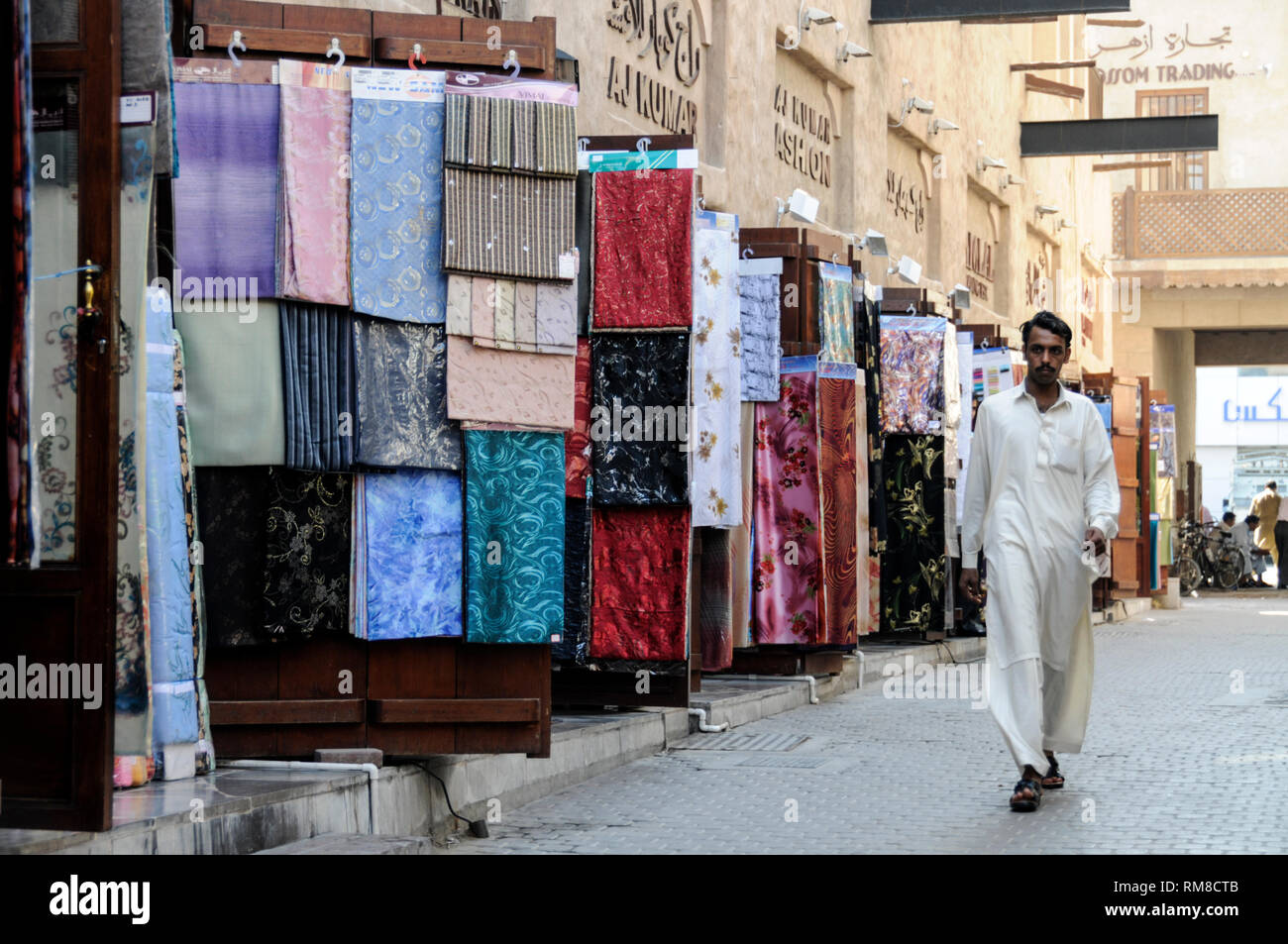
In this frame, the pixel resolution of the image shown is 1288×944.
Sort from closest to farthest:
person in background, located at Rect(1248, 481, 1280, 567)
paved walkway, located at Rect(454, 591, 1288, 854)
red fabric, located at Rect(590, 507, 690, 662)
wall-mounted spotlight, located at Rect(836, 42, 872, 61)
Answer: paved walkway, located at Rect(454, 591, 1288, 854), red fabric, located at Rect(590, 507, 690, 662), wall-mounted spotlight, located at Rect(836, 42, 872, 61), person in background, located at Rect(1248, 481, 1280, 567)

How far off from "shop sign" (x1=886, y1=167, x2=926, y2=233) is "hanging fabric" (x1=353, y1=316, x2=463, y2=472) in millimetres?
12805

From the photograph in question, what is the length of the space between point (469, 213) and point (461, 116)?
1.06 feet

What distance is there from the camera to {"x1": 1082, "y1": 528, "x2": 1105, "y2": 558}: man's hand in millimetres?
6707

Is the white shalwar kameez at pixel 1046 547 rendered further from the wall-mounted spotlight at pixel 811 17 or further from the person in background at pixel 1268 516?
the person in background at pixel 1268 516

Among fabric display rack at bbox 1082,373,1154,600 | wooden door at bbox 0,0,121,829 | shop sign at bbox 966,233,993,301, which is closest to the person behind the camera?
wooden door at bbox 0,0,121,829

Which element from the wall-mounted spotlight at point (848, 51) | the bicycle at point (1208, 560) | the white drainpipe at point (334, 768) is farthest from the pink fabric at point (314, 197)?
the bicycle at point (1208, 560)

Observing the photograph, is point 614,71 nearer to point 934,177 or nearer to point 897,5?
point 897,5

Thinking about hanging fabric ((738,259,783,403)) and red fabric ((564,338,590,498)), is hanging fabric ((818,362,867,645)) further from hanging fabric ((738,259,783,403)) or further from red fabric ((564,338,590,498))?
red fabric ((564,338,590,498))

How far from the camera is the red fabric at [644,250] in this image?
7703mm

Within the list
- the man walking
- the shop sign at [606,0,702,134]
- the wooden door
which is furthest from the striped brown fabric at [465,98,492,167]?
the shop sign at [606,0,702,134]

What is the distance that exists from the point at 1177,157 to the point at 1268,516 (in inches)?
257

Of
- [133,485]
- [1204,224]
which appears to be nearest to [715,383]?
[133,485]

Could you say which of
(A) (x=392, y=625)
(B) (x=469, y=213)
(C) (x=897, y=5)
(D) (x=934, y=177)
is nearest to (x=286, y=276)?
(B) (x=469, y=213)

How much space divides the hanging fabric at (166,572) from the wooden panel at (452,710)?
70 cm
